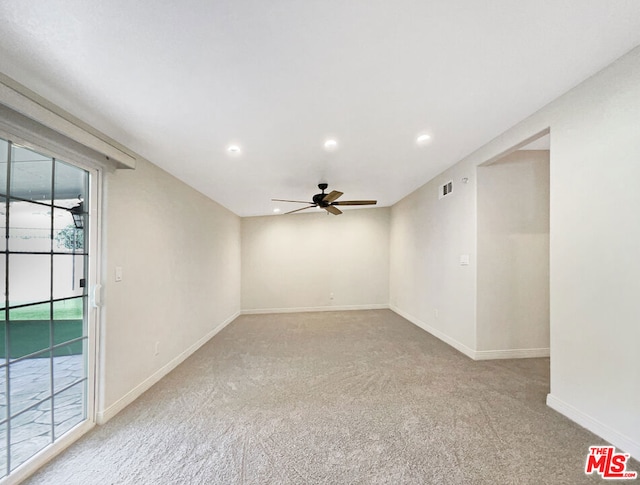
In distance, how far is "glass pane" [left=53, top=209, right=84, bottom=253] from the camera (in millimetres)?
1930

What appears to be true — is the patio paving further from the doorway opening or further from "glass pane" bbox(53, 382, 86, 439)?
→ the doorway opening

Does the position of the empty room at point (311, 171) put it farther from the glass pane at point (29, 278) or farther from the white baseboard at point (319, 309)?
the white baseboard at point (319, 309)

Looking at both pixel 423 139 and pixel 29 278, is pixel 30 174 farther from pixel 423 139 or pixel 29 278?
pixel 423 139

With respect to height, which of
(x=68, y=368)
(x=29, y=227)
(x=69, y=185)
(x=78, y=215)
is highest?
(x=69, y=185)

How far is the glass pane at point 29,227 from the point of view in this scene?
64.5 inches

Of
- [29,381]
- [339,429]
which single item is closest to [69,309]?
[29,381]

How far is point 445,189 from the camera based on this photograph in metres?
3.94

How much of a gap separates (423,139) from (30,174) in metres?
3.07

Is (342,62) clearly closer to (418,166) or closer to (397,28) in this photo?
(397,28)

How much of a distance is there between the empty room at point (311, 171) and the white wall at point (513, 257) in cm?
3

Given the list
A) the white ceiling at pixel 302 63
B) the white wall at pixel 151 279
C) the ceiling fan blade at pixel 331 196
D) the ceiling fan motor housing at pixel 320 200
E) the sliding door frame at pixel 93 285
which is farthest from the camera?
the ceiling fan motor housing at pixel 320 200

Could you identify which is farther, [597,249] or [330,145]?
[330,145]

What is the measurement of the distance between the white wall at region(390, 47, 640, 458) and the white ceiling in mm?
208

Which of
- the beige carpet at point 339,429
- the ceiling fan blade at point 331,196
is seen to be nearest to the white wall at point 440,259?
the beige carpet at point 339,429
